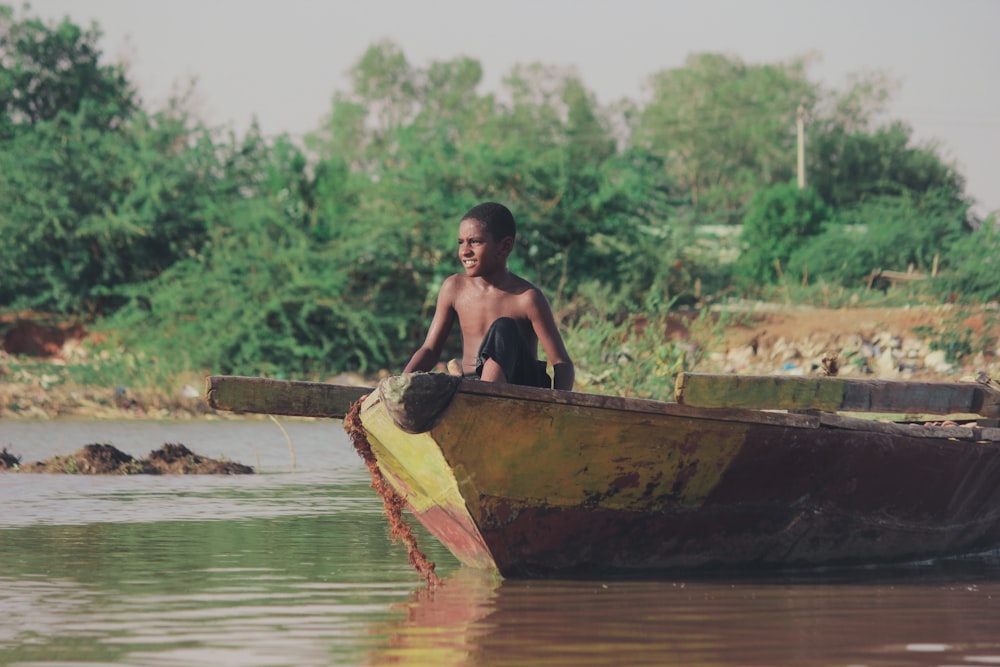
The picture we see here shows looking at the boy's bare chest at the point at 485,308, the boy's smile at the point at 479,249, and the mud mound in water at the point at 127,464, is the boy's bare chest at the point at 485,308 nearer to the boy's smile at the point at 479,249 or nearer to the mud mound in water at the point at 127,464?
the boy's smile at the point at 479,249

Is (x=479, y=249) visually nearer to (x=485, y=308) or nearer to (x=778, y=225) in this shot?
(x=485, y=308)

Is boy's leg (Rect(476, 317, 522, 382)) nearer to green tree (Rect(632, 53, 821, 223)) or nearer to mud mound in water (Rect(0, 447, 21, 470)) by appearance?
mud mound in water (Rect(0, 447, 21, 470))

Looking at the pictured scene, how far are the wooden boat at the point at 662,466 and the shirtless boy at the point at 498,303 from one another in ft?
1.44

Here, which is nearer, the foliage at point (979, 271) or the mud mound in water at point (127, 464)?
the mud mound in water at point (127, 464)

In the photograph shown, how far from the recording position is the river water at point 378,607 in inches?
167

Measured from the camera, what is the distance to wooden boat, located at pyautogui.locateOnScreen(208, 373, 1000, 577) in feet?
17.1

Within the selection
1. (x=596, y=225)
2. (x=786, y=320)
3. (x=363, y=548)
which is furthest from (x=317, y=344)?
(x=363, y=548)

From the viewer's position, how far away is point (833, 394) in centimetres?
587

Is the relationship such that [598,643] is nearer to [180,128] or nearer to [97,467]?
[97,467]

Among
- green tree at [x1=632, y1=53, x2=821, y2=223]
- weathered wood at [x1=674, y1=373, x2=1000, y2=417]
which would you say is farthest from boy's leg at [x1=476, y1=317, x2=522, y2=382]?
green tree at [x1=632, y1=53, x2=821, y2=223]

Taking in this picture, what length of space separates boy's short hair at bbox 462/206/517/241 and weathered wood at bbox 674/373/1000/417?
0.99m

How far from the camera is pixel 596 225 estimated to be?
21.0 metres

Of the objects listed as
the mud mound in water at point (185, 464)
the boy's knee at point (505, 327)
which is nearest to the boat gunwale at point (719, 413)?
the boy's knee at point (505, 327)

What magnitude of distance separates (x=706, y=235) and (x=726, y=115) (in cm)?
3050
